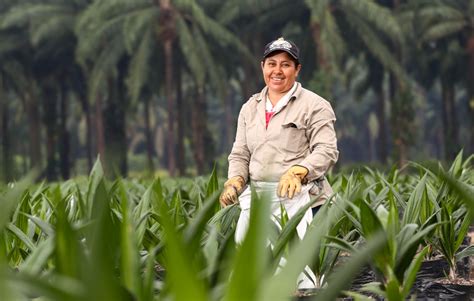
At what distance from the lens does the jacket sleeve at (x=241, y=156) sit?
10.7 ft

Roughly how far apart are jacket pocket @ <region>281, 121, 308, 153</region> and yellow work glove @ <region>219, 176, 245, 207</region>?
25 cm

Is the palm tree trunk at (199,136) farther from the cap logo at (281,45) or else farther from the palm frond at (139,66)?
the cap logo at (281,45)

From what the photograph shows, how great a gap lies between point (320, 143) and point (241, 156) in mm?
396

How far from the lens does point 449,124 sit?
31344 mm

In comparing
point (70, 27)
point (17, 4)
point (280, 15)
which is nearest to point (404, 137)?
point (280, 15)

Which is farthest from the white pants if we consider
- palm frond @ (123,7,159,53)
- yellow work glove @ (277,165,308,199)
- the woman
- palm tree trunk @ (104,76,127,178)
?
palm tree trunk @ (104,76,127,178)

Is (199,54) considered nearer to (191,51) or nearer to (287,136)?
(191,51)

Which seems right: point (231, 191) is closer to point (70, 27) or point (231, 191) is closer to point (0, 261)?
point (0, 261)

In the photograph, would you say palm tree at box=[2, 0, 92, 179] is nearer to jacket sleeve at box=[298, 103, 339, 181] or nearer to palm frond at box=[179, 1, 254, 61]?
palm frond at box=[179, 1, 254, 61]

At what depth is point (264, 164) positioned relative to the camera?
3123 mm

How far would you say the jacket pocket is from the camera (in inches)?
123

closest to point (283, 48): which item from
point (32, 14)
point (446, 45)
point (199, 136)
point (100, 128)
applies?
point (199, 136)

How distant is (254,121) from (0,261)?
2.09m

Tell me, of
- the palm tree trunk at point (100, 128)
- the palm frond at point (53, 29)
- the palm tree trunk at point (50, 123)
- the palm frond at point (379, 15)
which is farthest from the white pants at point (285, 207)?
the palm tree trunk at point (50, 123)
